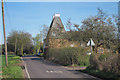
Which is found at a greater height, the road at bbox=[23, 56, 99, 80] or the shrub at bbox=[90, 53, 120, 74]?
the shrub at bbox=[90, 53, 120, 74]

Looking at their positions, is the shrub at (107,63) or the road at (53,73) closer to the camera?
the shrub at (107,63)

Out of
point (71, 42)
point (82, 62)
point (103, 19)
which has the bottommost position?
point (82, 62)

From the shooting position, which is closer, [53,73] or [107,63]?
[107,63]

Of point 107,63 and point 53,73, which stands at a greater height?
point 107,63

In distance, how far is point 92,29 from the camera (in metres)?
29.7

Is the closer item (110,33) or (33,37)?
(110,33)

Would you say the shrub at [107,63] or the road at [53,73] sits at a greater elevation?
the shrub at [107,63]

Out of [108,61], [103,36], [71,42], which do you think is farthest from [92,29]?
[108,61]

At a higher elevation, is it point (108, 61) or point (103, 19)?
point (103, 19)

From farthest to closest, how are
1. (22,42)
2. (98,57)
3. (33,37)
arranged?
(33,37)
(22,42)
(98,57)

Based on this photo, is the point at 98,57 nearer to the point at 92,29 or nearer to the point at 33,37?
the point at 92,29

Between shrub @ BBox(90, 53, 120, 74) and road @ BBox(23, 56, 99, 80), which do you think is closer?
shrub @ BBox(90, 53, 120, 74)

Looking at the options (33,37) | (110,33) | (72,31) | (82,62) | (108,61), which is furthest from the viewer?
(33,37)

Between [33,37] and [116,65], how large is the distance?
83.7 m
